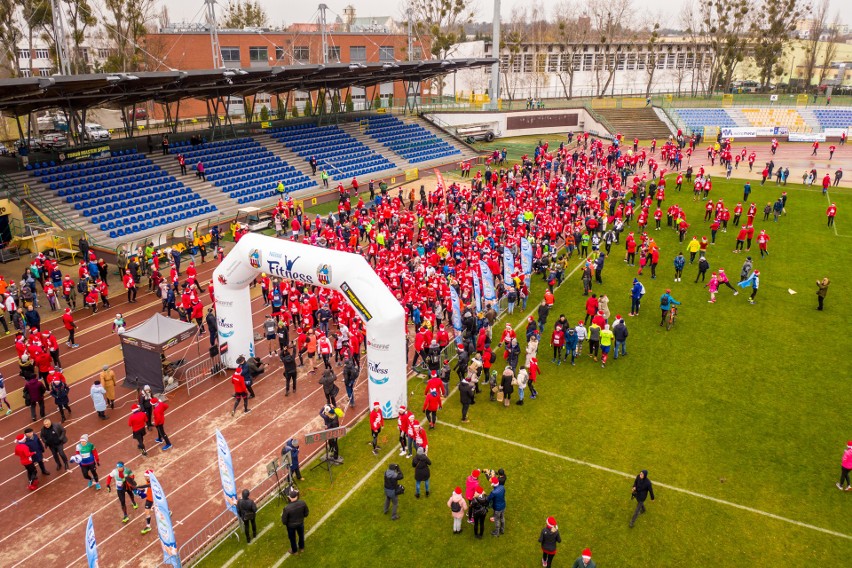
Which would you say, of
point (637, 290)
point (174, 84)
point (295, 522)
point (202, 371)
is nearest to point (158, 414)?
point (202, 371)

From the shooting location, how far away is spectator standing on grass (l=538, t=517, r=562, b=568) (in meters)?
10.8

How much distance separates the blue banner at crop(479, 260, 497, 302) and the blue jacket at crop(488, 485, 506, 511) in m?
10.7

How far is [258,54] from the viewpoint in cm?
7319

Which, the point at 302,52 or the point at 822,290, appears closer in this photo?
the point at 822,290

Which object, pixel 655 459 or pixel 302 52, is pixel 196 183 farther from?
pixel 302 52

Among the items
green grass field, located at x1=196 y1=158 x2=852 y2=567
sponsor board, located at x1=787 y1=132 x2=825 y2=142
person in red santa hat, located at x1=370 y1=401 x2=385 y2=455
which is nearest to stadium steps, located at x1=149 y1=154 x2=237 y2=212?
green grass field, located at x1=196 y1=158 x2=852 y2=567

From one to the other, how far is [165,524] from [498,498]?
620 centimetres

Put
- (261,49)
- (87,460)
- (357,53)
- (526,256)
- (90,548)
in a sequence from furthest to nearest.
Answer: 1. (357,53)
2. (261,49)
3. (526,256)
4. (87,460)
5. (90,548)

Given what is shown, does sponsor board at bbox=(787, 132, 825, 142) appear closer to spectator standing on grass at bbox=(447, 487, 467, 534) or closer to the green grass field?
the green grass field

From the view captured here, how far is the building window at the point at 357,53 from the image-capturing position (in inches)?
3059

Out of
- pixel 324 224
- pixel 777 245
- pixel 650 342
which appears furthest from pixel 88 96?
pixel 777 245

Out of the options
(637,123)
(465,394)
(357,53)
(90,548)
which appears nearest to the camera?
(90,548)

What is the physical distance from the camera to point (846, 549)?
1174cm

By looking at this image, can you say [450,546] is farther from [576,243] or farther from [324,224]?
[324,224]
